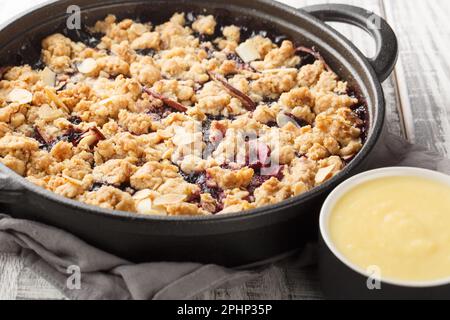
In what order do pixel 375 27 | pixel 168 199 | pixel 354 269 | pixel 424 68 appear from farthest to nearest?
1. pixel 424 68
2. pixel 375 27
3. pixel 168 199
4. pixel 354 269

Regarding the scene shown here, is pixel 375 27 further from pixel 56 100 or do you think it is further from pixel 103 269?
pixel 103 269

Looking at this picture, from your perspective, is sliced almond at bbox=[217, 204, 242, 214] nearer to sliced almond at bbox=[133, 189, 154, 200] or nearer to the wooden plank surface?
sliced almond at bbox=[133, 189, 154, 200]

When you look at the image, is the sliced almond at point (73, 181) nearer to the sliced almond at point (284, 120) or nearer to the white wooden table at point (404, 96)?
the white wooden table at point (404, 96)

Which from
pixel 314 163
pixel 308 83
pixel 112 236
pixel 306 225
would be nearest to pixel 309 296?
pixel 306 225

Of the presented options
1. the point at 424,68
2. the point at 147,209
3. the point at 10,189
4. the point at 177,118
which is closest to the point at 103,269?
the point at 147,209

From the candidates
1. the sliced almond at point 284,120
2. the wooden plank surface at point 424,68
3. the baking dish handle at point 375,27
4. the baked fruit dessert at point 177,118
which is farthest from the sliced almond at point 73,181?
Result: the wooden plank surface at point 424,68

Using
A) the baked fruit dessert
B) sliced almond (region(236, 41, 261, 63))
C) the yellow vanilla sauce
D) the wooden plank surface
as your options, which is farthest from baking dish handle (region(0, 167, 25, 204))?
the wooden plank surface
